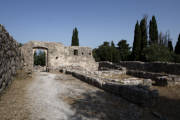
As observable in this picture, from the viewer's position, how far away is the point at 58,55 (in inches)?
779

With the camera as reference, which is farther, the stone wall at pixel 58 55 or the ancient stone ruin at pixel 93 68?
the stone wall at pixel 58 55

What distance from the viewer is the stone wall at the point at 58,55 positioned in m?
17.6

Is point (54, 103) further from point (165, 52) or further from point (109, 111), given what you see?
point (165, 52)

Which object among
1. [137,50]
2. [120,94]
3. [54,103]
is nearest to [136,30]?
[137,50]

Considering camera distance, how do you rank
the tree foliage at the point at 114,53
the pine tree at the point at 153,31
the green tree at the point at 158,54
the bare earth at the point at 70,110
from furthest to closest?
1. the tree foliage at the point at 114,53
2. the pine tree at the point at 153,31
3. the green tree at the point at 158,54
4. the bare earth at the point at 70,110

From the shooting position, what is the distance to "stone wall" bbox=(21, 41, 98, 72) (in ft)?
57.6

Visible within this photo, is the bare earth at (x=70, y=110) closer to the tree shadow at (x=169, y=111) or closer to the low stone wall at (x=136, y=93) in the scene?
the low stone wall at (x=136, y=93)

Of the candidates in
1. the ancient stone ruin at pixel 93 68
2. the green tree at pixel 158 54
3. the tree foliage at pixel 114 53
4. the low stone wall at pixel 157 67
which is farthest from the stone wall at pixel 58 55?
the tree foliage at pixel 114 53

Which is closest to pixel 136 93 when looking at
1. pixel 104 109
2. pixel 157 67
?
pixel 104 109

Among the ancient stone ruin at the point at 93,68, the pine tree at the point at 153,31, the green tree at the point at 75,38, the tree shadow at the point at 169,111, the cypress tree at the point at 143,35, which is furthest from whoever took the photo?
the green tree at the point at 75,38

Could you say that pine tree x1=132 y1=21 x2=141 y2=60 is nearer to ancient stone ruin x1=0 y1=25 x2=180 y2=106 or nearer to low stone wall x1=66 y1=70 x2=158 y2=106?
ancient stone ruin x1=0 y1=25 x2=180 y2=106

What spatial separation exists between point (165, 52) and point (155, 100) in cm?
2079

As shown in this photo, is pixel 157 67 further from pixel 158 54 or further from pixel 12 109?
pixel 12 109

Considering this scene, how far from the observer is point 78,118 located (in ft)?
11.1
